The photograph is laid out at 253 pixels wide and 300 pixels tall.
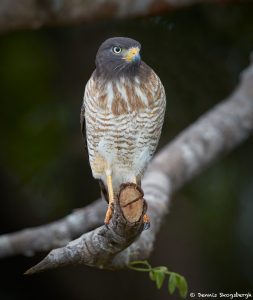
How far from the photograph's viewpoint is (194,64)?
19.4 ft

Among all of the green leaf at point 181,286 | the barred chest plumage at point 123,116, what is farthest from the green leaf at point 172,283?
the barred chest plumage at point 123,116

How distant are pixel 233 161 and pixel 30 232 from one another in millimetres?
2037

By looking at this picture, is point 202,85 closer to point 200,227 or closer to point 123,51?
point 200,227

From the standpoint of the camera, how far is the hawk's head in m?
3.65

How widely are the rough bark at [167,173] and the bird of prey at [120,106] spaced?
1.06ft

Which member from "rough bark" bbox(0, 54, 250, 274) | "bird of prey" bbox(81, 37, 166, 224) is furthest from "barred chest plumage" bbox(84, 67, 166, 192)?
"rough bark" bbox(0, 54, 250, 274)

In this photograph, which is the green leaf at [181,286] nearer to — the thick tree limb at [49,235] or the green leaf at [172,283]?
the green leaf at [172,283]

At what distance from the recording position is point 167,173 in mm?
4586

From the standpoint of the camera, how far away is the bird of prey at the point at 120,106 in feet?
12.4

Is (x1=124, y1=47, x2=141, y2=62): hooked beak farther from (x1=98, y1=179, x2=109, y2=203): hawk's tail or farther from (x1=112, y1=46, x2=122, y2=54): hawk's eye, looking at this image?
(x1=98, y1=179, x2=109, y2=203): hawk's tail

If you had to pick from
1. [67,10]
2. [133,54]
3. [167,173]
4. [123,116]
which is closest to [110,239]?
[123,116]

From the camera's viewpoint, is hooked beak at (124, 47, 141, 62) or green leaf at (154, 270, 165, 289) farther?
hooked beak at (124, 47, 141, 62)

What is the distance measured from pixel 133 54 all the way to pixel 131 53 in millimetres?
15

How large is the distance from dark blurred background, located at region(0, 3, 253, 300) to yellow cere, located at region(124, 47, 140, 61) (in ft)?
6.54
